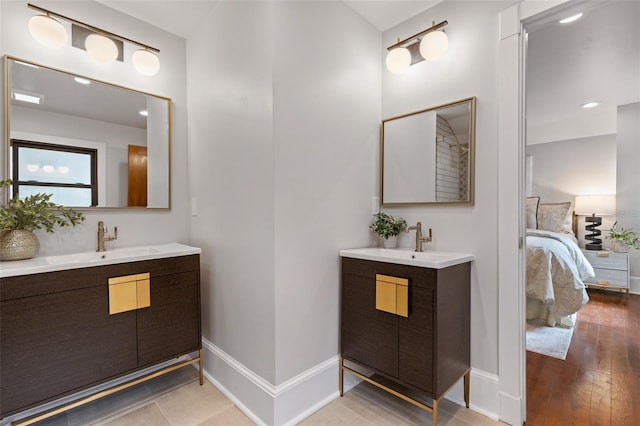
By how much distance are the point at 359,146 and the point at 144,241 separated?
166cm

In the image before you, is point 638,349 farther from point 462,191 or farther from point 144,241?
point 144,241

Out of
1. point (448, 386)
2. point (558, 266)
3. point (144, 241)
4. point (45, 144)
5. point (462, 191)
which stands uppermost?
point (45, 144)

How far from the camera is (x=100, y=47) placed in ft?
5.96

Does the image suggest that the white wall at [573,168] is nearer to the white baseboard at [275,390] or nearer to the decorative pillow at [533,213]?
the decorative pillow at [533,213]

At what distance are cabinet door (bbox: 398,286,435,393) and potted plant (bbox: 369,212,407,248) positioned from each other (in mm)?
568

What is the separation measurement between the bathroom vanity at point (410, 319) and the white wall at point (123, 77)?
1.38 m

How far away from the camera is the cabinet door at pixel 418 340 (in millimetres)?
1479

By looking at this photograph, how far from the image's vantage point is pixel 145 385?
1960 mm

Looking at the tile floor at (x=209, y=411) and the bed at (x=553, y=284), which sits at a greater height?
the bed at (x=553, y=284)

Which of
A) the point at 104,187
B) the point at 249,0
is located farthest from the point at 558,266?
the point at 104,187

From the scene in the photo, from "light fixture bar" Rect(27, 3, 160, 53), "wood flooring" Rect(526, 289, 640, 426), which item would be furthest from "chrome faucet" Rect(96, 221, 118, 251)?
"wood flooring" Rect(526, 289, 640, 426)

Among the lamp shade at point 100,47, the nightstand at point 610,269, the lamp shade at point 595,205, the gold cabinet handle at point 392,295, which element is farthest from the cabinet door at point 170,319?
the lamp shade at point 595,205

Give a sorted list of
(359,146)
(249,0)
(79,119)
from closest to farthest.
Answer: (249,0) < (79,119) < (359,146)

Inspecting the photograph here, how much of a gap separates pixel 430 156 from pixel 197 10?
1.84 metres
